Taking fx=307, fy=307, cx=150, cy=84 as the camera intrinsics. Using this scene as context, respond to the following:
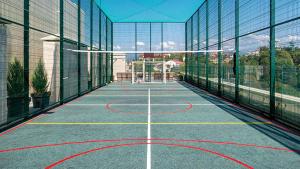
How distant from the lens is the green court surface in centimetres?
558

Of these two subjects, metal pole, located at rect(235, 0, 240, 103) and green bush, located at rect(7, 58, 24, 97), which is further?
metal pole, located at rect(235, 0, 240, 103)

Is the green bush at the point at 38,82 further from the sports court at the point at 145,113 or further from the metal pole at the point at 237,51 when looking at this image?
the metal pole at the point at 237,51

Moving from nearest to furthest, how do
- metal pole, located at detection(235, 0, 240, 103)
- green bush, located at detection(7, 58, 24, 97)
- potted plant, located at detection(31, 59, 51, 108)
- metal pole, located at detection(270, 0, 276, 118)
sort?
metal pole, located at detection(270, 0, 276, 118) < green bush, located at detection(7, 58, 24, 97) < potted plant, located at detection(31, 59, 51, 108) < metal pole, located at detection(235, 0, 240, 103)

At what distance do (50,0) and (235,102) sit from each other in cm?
976

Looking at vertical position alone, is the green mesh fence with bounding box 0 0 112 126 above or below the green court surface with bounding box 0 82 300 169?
above

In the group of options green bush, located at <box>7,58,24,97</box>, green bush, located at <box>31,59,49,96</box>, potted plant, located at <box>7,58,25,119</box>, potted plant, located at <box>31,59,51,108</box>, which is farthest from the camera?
green bush, located at <box>31,59,49,96</box>

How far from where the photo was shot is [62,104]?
46.2ft

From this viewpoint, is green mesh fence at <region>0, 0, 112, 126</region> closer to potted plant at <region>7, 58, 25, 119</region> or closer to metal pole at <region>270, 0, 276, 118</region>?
potted plant at <region>7, 58, 25, 119</region>

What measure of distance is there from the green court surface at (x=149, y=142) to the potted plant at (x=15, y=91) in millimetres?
562

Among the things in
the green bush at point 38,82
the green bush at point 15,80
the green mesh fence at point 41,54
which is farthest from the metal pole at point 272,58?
the green bush at point 38,82

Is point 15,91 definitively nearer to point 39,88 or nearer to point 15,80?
point 15,80

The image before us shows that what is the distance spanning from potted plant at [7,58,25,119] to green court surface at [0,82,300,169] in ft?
1.84

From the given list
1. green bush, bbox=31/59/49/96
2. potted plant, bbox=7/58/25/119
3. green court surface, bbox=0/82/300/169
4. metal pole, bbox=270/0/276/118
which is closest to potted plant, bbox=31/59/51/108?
green bush, bbox=31/59/49/96

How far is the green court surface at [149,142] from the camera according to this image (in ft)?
18.3
